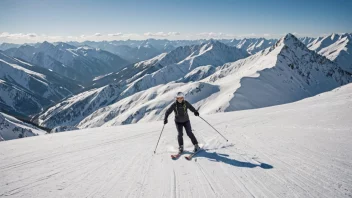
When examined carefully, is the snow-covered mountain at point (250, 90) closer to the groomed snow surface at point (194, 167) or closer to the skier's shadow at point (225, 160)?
the groomed snow surface at point (194, 167)

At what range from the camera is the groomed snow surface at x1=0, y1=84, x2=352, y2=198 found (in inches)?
241

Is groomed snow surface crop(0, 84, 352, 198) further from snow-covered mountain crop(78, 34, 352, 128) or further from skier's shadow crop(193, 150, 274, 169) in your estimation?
snow-covered mountain crop(78, 34, 352, 128)

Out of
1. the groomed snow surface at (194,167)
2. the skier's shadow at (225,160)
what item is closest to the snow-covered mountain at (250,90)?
the groomed snow surface at (194,167)

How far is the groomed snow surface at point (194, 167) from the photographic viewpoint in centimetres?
612

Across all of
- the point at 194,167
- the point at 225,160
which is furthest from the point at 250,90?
the point at 194,167

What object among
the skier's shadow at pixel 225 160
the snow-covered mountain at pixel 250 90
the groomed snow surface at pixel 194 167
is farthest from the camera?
the snow-covered mountain at pixel 250 90

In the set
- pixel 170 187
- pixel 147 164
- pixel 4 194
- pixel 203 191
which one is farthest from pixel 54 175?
pixel 203 191

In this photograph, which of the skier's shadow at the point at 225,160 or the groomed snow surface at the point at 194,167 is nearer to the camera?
the groomed snow surface at the point at 194,167

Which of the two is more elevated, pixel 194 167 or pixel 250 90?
pixel 250 90

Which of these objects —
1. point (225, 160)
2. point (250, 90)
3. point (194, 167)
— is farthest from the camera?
point (250, 90)

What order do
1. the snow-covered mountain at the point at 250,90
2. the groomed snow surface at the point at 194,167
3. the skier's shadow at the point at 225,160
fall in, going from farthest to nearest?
the snow-covered mountain at the point at 250,90
the skier's shadow at the point at 225,160
the groomed snow surface at the point at 194,167

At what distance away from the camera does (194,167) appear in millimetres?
7832

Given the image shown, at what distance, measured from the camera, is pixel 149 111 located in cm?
14500

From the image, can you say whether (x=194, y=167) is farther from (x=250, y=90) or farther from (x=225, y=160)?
(x=250, y=90)
